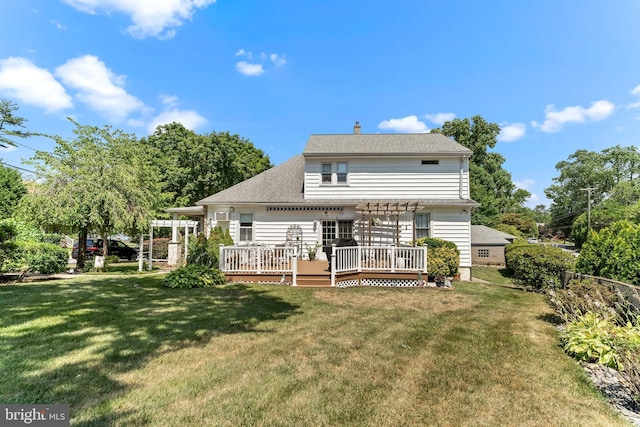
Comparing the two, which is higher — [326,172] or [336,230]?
[326,172]

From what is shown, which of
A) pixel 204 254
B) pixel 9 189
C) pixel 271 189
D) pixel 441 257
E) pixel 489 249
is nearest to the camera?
pixel 441 257

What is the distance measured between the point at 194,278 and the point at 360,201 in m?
7.60

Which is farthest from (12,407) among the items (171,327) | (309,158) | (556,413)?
(309,158)

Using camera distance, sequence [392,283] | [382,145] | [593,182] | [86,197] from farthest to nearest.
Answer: [593,182], [382,145], [86,197], [392,283]

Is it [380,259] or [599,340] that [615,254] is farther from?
[380,259]

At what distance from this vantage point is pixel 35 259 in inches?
419

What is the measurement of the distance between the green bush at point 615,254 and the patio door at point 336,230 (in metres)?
8.09

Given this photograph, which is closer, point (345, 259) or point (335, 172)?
point (345, 259)

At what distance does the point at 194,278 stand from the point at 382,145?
10.6m

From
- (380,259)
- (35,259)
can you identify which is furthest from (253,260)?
(35,259)

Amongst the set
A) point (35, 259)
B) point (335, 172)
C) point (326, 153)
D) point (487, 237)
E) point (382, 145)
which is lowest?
point (35, 259)

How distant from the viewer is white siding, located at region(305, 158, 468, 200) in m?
13.6

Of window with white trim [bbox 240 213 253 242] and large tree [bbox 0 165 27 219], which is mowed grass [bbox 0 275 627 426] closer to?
window with white trim [bbox 240 213 253 242]

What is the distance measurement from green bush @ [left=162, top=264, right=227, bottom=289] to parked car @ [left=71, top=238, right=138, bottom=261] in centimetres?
1535
